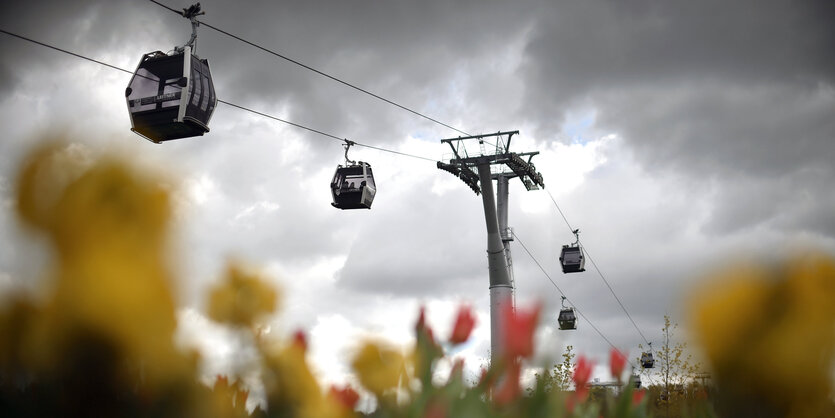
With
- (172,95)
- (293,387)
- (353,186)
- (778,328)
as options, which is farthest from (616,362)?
(353,186)

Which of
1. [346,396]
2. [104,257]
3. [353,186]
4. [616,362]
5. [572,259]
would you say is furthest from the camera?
[572,259]

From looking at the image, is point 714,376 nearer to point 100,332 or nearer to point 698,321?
point 698,321

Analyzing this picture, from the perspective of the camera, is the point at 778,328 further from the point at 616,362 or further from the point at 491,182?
the point at 491,182

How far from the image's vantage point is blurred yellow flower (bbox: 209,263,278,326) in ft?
1.76

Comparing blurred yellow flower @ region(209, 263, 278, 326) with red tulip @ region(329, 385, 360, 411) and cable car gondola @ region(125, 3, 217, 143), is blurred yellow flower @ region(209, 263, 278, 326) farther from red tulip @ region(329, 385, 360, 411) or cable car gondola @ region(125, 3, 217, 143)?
cable car gondola @ region(125, 3, 217, 143)

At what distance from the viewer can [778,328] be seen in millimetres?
952

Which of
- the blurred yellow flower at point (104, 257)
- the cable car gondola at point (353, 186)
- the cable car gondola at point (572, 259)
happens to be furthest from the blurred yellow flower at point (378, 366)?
the cable car gondola at point (572, 259)

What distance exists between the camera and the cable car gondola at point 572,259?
26.7m

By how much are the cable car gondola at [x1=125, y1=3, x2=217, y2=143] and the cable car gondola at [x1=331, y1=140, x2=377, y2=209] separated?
491 cm

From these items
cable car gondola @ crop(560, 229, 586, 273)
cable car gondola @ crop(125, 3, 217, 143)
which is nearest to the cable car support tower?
cable car gondola @ crop(560, 229, 586, 273)

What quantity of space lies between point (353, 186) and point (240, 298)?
44.9ft

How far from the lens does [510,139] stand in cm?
2288

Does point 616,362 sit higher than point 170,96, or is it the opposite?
point 170,96

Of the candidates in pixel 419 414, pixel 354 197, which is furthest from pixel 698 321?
pixel 354 197
